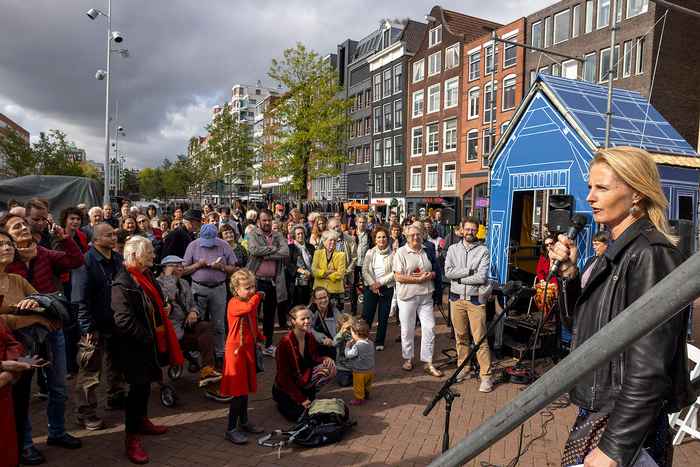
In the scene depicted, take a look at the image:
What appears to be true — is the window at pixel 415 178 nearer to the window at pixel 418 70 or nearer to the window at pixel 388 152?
the window at pixel 388 152

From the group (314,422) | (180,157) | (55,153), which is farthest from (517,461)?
(180,157)

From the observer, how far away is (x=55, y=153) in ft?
85.9

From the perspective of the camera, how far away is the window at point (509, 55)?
27.3m

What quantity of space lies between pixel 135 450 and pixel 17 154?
1063 inches

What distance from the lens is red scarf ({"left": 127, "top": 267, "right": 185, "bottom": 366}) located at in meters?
3.84

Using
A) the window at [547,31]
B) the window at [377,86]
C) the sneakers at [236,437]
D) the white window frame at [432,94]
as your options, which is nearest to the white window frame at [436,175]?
the white window frame at [432,94]

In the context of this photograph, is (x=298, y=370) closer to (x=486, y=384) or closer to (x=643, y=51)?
(x=486, y=384)

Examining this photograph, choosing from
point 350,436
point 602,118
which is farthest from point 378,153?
point 350,436

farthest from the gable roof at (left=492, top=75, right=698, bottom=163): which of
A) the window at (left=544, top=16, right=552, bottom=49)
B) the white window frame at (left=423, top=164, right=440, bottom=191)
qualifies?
the white window frame at (left=423, top=164, right=440, bottom=191)

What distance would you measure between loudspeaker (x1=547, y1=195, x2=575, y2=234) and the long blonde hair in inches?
186

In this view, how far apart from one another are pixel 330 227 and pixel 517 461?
5.24m

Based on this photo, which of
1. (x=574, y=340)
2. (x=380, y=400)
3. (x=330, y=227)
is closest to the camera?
(x=574, y=340)

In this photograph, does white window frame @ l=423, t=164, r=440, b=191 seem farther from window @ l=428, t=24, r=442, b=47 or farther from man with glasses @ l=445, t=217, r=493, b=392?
man with glasses @ l=445, t=217, r=493, b=392

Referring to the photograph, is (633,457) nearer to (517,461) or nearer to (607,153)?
(607,153)
